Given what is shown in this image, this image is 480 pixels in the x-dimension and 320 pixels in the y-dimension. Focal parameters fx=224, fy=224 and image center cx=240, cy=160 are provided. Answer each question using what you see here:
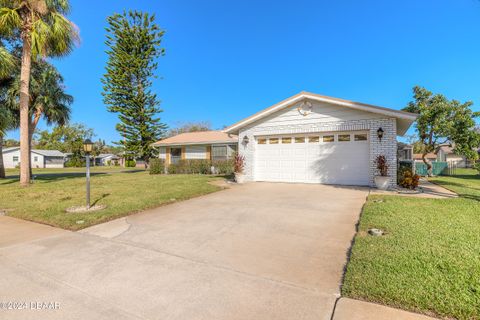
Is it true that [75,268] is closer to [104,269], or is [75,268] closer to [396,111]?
[104,269]

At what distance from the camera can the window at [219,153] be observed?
1641cm

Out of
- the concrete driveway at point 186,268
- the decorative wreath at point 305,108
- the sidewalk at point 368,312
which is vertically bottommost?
the concrete driveway at point 186,268

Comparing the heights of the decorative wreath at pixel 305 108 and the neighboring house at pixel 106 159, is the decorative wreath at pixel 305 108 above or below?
above

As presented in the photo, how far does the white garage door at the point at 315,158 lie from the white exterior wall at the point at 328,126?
0.33 metres

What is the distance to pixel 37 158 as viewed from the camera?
4025cm

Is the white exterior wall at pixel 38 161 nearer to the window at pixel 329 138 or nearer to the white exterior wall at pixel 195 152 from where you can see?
the white exterior wall at pixel 195 152

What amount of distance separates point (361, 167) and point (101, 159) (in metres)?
55.8

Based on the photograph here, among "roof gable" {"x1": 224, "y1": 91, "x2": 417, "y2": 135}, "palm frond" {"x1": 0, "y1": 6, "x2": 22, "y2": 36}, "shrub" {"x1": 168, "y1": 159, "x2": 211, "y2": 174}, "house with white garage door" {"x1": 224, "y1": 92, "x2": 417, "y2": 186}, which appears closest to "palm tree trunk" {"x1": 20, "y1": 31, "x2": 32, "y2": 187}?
"palm frond" {"x1": 0, "y1": 6, "x2": 22, "y2": 36}

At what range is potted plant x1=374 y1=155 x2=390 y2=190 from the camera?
26.1ft

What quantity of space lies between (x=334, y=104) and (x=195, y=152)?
11.5 meters

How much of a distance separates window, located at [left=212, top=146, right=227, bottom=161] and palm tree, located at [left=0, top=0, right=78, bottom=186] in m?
9.99

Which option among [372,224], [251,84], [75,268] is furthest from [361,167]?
[251,84]

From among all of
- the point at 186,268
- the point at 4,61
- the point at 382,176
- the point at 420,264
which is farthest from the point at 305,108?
the point at 4,61

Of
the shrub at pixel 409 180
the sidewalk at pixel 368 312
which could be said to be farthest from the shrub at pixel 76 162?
the sidewalk at pixel 368 312
